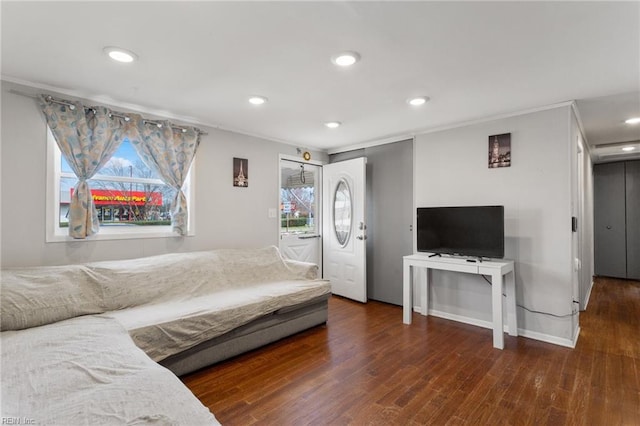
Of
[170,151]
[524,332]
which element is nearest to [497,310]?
[524,332]

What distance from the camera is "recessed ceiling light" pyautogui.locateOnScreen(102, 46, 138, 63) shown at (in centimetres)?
196

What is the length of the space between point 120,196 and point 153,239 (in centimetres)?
52

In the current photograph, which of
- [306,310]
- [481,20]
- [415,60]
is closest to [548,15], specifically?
[481,20]

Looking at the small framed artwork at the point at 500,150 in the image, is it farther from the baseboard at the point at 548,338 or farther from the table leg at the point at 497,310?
the baseboard at the point at 548,338

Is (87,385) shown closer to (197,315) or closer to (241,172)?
(197,315)

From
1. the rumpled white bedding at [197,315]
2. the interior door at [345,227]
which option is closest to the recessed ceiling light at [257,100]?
the rumpled white bedding at [197,315]

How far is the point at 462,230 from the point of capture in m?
3.31

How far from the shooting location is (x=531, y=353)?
2.80 m

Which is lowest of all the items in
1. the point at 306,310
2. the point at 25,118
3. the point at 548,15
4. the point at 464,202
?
the point at 306,310

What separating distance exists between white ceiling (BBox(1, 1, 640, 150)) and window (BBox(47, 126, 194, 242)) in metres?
0.59

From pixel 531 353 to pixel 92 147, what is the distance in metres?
4.34

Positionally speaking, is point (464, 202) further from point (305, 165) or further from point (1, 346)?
point (1, 346)

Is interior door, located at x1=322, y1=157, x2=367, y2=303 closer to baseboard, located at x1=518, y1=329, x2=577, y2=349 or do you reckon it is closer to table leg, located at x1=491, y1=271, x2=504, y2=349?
table leg, located at x1=491, y1=271, x2=504, y2=349

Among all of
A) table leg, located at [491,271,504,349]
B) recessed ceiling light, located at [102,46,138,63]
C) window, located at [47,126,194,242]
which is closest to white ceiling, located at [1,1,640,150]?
recessed ceiling light, located at [102,46,138,63]
